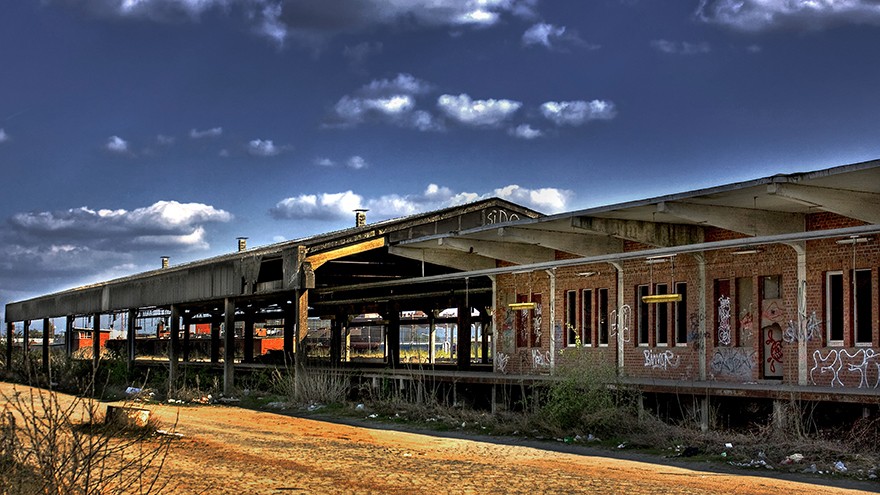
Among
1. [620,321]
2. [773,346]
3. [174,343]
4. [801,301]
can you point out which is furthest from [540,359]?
[174,343]

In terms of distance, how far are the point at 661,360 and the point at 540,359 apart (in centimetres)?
438

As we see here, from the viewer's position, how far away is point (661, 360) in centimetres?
2259

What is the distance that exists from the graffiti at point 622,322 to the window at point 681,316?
58.7 inches

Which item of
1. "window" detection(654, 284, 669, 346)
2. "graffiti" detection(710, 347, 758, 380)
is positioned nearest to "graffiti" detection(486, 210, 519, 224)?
"window" detection(654, 284, 669, 346)

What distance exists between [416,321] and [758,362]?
2193cm

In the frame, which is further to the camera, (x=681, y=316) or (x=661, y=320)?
(x=661, y=320)

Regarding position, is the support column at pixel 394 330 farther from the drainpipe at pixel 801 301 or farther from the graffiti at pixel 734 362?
the drainpipe at pixel 801 301

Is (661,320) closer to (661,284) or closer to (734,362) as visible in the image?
(661,284)

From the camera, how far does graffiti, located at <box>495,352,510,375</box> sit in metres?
27.6

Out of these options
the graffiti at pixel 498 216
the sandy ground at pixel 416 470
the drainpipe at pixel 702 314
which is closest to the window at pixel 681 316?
the drainpipe at pixel 702 314

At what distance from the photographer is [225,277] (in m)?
30.1

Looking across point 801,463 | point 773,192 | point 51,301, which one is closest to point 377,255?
point 773,192

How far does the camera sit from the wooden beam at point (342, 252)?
26594 mm

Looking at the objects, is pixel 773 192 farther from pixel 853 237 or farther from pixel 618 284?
pixel 618 284
